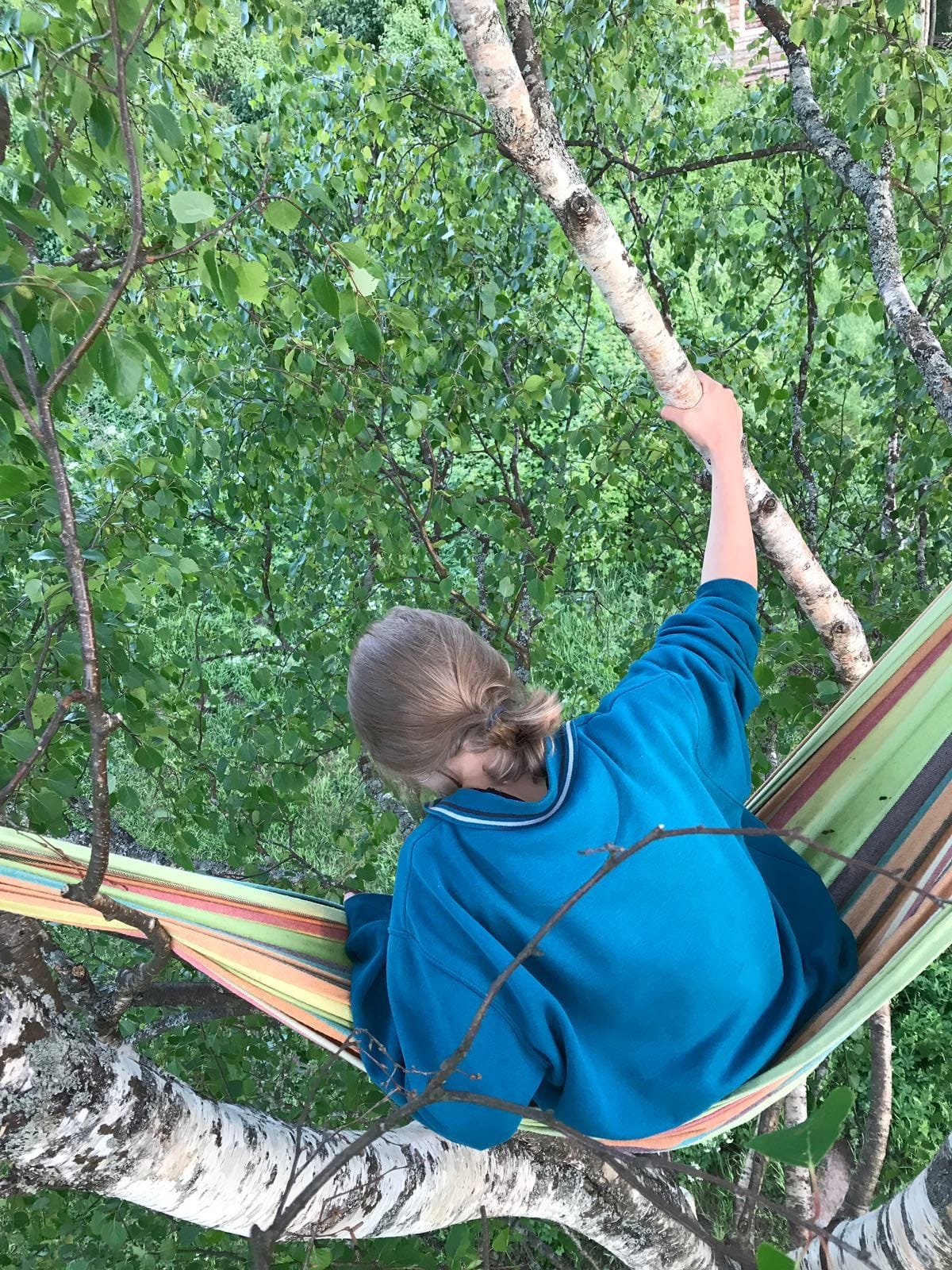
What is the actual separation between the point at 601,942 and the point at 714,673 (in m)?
0.36

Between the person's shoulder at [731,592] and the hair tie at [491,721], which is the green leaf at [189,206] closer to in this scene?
the hair tie at [491,721]

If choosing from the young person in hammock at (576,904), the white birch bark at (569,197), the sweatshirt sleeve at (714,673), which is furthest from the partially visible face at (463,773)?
the white birch bark at (569,197)

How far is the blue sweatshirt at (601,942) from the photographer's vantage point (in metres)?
0.88

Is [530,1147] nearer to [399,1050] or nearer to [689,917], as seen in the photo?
[399,1050]

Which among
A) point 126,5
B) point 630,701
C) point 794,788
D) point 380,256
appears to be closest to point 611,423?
point 380,256

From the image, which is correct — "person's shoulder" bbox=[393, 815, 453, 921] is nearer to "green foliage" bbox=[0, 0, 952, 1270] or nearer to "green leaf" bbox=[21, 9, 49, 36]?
"green foliage" bbox=[0, 0, 952, 1270]

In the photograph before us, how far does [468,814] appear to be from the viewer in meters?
0.90

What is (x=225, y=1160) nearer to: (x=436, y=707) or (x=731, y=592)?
(x=436, y=707)

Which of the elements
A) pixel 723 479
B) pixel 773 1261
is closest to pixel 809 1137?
pixel 773 1261

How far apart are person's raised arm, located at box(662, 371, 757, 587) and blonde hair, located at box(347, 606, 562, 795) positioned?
1.20 feet

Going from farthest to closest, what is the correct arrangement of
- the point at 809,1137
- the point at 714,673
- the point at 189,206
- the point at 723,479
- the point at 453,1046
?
the point at 723,479 < the point at 714,673 < the point at 453,1046 < the point at 189,206 < the point at 809,1137

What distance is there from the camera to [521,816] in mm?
881

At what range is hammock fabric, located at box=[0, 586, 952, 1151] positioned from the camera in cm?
97

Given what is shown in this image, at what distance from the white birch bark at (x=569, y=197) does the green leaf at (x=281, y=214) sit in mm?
290
